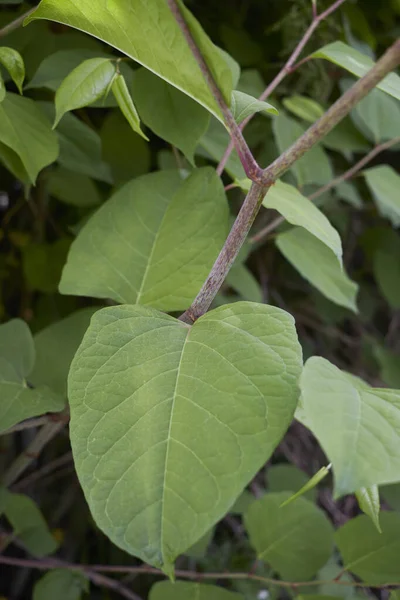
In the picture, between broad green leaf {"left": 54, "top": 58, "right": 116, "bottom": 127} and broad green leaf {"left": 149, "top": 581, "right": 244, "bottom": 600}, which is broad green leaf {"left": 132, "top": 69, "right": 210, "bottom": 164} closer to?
broad green leaf {"left": 54, "top": 58, "right": 116, "bottom": 127}

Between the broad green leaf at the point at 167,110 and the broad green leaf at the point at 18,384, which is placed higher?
the broad green leaf at the point at 167,110

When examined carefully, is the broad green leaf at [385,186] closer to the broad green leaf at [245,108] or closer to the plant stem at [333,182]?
the plant stem at [333,182]

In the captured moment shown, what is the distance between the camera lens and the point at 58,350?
1.83 ft

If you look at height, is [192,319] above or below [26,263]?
above

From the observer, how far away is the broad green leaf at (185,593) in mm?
573

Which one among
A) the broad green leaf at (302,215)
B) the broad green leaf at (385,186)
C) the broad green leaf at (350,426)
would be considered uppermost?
the broad green leaf at (302,215)

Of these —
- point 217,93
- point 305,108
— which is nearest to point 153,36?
point 217,93

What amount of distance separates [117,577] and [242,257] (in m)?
0.63

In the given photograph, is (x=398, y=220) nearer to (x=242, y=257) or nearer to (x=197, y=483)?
(x=242, y=257)

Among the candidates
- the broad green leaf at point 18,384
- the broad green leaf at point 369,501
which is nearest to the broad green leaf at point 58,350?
the broad green leaf at point 18,384

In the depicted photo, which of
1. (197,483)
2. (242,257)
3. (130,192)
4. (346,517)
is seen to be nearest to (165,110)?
(130,192)

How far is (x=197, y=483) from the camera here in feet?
0.95

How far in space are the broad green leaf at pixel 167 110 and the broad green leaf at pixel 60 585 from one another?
1.67 feet

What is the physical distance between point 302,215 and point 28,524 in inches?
19.8
